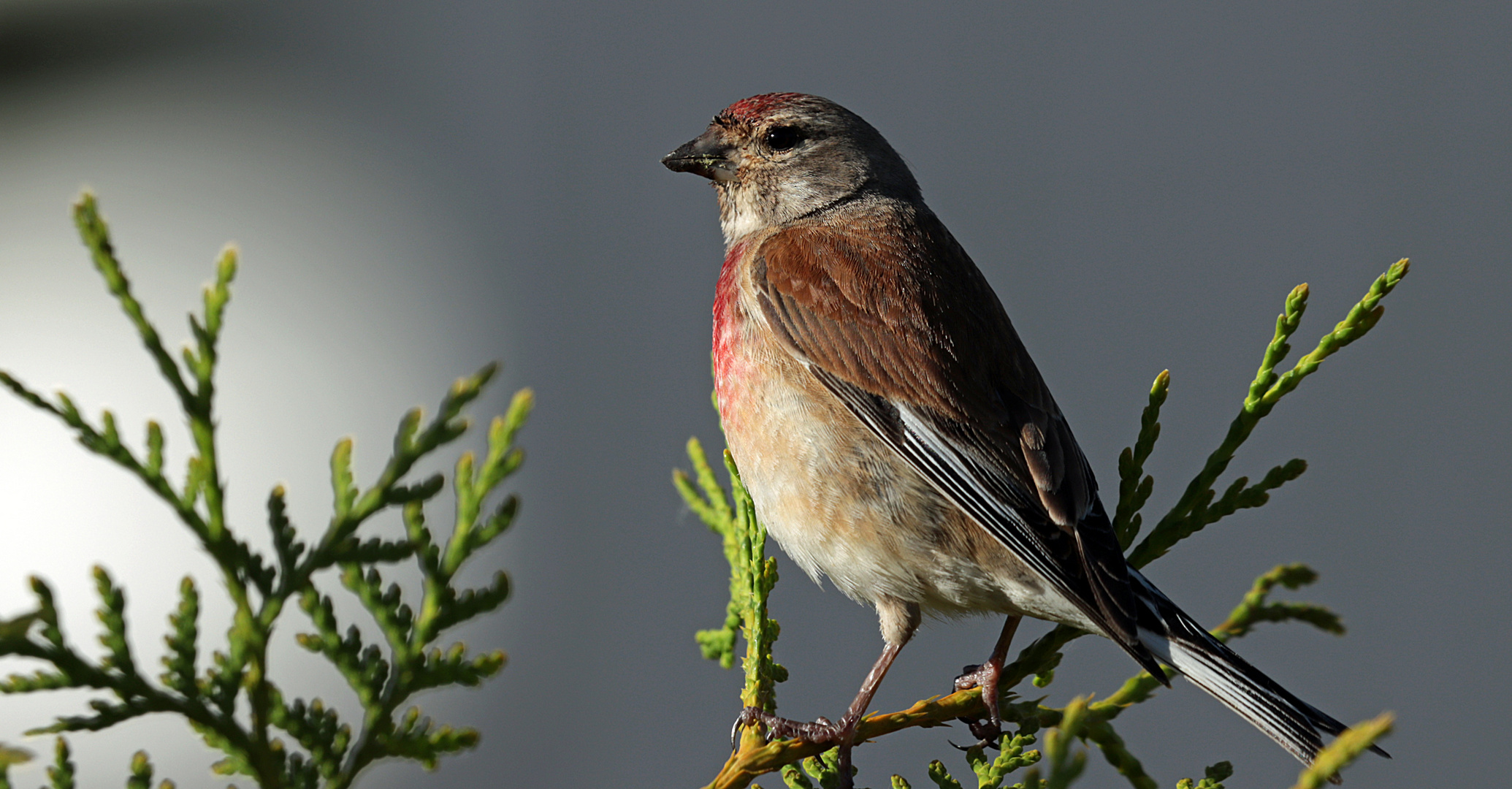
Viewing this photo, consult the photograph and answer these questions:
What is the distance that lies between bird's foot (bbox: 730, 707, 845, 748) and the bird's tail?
53 cm

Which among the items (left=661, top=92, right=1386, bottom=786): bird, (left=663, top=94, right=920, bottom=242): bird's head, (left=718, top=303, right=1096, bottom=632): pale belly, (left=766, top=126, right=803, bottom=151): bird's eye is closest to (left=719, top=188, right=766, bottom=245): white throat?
(left=663, top=94, right=920, bottom=242): bird's head

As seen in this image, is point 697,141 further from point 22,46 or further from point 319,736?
point 22,46

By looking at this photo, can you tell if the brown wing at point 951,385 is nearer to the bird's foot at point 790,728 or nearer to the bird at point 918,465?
the bird at point 918,465

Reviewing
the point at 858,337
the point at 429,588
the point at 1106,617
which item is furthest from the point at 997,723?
the point at 429,588

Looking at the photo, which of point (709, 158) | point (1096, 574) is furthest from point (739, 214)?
point (1096, 574)

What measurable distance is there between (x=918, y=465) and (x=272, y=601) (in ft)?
3.85

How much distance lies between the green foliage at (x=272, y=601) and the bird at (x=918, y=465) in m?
0.65

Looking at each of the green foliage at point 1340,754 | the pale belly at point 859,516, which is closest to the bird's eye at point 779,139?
the pale belly at point 859,516

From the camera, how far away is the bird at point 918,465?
177cm

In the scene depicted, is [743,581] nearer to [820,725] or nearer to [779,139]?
[820,725]

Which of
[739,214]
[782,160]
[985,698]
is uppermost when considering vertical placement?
[782,160]

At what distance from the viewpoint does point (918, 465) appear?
1.98m

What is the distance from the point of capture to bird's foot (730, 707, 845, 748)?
5.55 feet

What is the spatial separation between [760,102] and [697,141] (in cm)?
18
